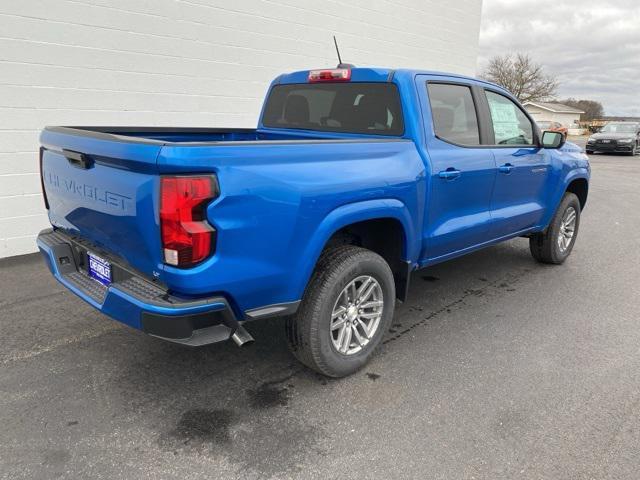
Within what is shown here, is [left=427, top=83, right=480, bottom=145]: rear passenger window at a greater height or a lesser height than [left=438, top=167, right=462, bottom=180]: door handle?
greater

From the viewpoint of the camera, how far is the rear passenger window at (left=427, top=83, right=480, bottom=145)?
3.61 metres

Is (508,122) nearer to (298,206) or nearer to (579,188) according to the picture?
(579,188)

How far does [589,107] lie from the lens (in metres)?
84.6

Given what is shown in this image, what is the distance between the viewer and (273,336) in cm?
368

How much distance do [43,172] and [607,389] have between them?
3788 millimetres

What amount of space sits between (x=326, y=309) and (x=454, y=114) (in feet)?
6.29

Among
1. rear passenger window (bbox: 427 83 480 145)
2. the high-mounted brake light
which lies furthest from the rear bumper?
the high-mounted brake light

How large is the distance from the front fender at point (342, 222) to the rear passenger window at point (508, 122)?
1.54 m

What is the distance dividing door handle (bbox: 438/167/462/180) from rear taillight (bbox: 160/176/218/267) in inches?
71.5

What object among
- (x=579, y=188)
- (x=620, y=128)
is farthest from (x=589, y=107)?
(x=579, y=188)

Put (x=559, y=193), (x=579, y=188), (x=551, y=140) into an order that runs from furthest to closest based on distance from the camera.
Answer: (x=579, y=188) < (x=559, y=193) < (x=551, y=140)

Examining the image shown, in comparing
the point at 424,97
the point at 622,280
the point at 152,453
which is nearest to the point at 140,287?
the point at 152,453

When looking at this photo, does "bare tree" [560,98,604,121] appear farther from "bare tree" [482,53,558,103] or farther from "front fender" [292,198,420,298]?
"front fender" [292,198,420,298]

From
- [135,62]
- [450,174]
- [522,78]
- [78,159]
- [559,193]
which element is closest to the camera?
[78,159]
